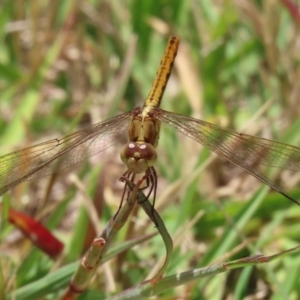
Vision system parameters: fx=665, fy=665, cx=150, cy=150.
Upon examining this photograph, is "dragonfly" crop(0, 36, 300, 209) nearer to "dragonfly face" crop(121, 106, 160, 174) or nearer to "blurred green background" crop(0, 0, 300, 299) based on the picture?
"dragonfly face" crop(121, 106, 160, 174)

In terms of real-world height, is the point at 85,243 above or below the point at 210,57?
below

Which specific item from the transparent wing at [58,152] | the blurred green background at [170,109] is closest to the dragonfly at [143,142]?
the transparent wing at [58,152]

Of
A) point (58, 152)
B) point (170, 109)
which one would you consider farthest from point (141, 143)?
point (170, 109)

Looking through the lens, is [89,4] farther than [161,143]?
Yes

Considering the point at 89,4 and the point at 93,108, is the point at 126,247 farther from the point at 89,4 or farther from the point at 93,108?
the point at 89,4

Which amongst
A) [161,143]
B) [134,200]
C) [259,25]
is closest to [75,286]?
[134,200]

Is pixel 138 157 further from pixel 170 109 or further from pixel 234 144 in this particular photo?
pixel 170 109
